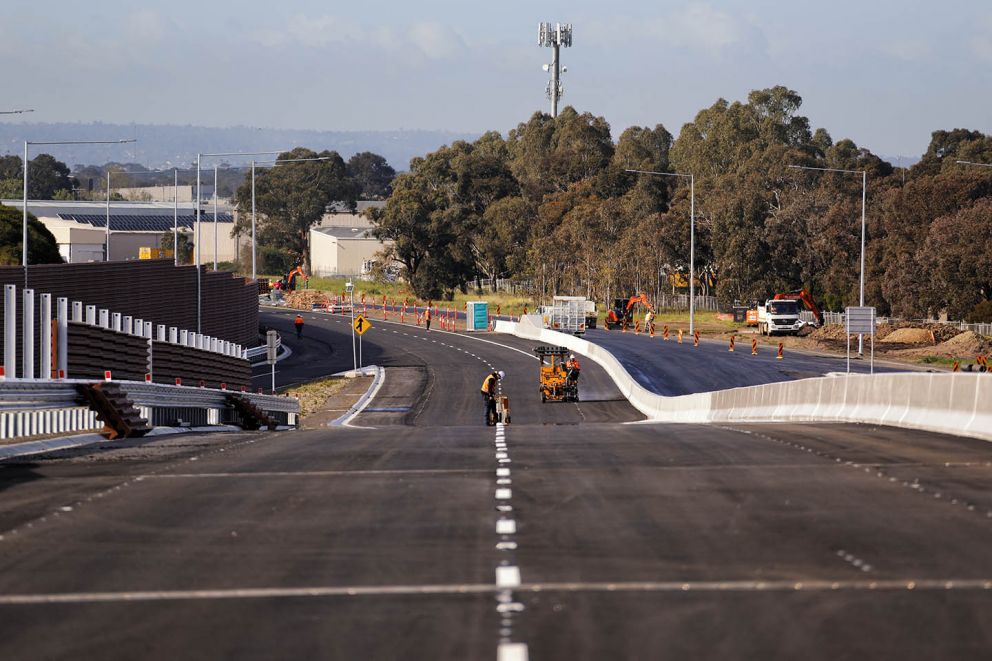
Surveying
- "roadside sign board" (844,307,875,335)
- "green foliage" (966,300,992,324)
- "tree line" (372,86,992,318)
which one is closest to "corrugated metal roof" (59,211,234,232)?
"tree line" (372,86,992,318)

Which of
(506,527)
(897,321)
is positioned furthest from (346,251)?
(506,527)

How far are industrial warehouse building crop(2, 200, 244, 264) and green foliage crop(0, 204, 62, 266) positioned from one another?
752 centimetres

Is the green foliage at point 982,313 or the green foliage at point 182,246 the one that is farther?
the green foliage at point 182,246

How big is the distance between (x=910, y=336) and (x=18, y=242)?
5233 centimetres

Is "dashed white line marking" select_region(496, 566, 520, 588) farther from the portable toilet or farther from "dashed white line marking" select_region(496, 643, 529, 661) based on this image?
the portable toilet

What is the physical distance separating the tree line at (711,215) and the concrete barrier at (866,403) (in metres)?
48.3

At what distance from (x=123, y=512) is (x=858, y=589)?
6.73m

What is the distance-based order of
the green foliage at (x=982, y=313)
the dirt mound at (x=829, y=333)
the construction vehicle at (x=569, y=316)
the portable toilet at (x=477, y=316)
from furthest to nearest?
1. the portable toilet at (x=477, y=316)
2. the construction vehicle at (x=569, y=316)
3. the dirt mound at (x=829, y=333)
4. the green foliage at (x=982, y=313)

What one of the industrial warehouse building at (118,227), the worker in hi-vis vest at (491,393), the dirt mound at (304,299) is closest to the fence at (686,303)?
the dirt mound at (304,299)

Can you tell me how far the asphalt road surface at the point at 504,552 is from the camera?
7.84 metres

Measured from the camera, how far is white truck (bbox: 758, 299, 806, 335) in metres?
92.9

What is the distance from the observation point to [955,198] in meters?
97.2

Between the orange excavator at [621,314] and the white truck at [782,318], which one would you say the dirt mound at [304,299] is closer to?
the orange excavator at [621,314]

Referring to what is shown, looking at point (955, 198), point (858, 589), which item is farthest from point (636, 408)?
point (955, 198)
